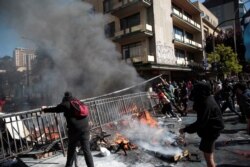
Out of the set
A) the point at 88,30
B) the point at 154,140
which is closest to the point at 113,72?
the point at 88,30

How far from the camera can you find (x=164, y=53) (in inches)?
920

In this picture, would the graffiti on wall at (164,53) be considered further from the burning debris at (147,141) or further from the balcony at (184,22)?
the burning debris at (147,141)

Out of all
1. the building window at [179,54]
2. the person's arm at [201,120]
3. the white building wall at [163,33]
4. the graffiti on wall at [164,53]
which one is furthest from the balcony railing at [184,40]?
the person's arm at [201,120]

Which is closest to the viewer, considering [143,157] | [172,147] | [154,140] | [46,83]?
[143,157]

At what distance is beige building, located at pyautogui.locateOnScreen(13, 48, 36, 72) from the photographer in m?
16.5

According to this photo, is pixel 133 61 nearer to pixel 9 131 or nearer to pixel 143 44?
pixel 143 44

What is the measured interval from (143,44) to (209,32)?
1966 cm

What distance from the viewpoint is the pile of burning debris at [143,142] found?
5.34m

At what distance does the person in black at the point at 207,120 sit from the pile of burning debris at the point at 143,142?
135cm

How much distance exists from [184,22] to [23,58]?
17426 mm

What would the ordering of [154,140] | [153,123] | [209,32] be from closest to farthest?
[154,140] → [153,123] → [209,32]

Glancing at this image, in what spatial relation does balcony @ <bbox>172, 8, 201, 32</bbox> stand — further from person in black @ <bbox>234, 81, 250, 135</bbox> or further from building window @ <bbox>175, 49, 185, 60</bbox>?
person in black @ <bbox>234, 81, 250, 135</bbox>

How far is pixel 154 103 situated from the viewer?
12.0 metres

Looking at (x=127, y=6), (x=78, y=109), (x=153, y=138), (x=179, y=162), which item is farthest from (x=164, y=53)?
(x=78, y=109)
